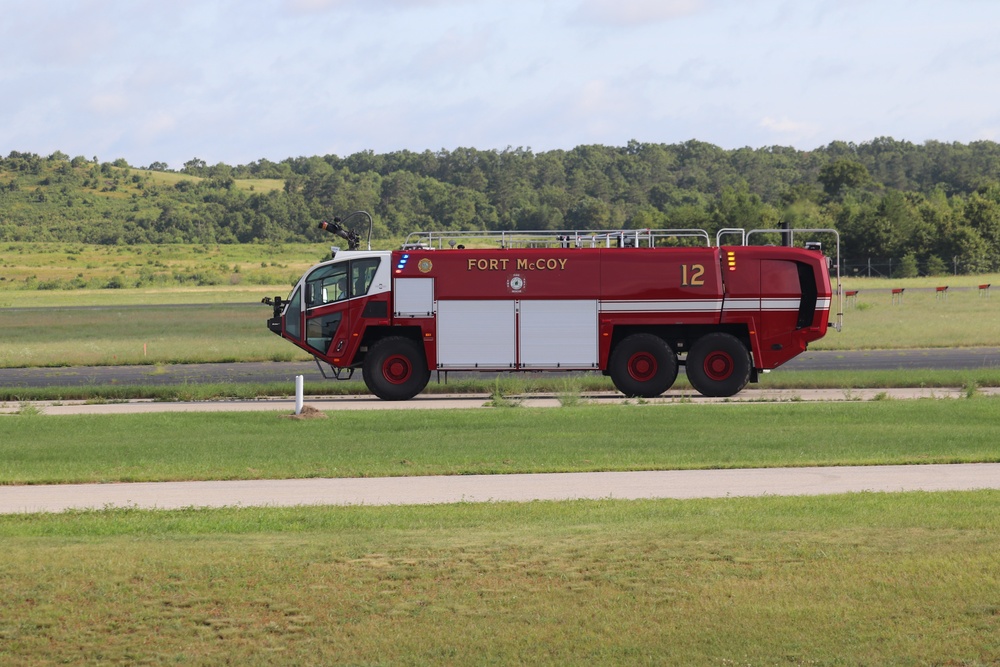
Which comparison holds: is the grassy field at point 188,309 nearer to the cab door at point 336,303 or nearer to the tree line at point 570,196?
the tree line at point 570,196

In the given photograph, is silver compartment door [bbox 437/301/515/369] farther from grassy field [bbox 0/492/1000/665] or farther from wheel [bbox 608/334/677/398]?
grassy field [bbox 0/492/1000/665]

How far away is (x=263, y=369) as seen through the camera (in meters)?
36.2

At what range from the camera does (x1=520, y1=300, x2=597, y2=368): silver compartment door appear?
26.7 metres

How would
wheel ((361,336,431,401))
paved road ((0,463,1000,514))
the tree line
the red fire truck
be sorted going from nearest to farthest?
paved road ((0,463,1000,514)) → the red fire truck → wheel ((361,336,431,401)) → the tree line

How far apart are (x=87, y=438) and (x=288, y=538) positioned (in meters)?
9.82

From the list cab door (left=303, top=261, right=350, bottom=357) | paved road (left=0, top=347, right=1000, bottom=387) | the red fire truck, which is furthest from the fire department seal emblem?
paved road (left=0, top=347, right=1000, bottom=387)

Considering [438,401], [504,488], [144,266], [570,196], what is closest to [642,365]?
[438,401]

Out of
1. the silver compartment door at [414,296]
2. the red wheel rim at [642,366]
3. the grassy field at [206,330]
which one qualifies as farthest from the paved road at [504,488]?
the grassy field at [206,330]

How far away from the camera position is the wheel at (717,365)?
87.0 feet

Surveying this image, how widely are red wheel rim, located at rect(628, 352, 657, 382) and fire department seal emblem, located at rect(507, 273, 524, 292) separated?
2.92 metres

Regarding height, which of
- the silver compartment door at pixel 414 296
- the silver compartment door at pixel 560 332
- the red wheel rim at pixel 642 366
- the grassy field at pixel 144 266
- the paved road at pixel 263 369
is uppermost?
the grassy field at pixel 144 266

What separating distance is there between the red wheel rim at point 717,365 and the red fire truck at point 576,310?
22 mm

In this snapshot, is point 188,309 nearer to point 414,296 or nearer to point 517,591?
point 414,296

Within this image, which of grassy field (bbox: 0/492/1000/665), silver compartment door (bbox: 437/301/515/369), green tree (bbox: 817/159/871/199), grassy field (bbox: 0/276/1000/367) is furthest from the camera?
green tree (bbox: 817/159/871/199)
